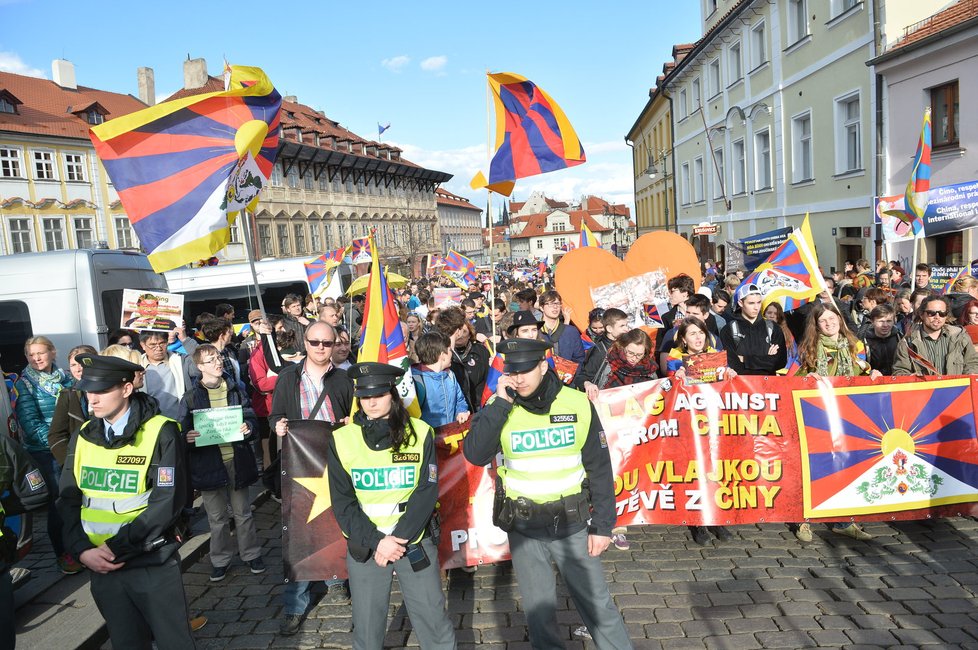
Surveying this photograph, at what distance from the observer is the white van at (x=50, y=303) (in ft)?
27.3

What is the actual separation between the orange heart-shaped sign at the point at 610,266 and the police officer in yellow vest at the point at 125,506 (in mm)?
5177

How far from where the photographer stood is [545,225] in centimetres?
12538

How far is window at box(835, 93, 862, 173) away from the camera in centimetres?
1638

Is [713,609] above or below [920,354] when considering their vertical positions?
below

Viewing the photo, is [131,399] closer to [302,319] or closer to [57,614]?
[57,614]

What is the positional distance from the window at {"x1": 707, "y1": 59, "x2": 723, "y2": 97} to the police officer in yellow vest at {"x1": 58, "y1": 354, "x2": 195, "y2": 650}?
2591cm

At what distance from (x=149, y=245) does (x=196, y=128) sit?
0.98 meters

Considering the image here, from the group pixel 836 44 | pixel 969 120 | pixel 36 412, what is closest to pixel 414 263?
pixel 836 44

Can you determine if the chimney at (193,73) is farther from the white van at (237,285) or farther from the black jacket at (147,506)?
the black jacket at (147,506)

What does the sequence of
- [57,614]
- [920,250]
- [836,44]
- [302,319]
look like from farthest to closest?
1. [836,44]
2. [920,250]
3. [302,319]
4. [57,614]

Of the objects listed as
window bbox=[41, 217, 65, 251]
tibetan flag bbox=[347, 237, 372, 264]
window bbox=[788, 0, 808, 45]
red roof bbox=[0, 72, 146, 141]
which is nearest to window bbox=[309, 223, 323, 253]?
red roof bbox=[0, 72, 146, 141]

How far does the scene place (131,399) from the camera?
3.33 m

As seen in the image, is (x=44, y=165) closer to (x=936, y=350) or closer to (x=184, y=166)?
(x=184, y=166)

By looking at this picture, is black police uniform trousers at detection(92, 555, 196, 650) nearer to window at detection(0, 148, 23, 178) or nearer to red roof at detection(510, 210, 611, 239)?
window at detection(0, 148, 23, 178)
